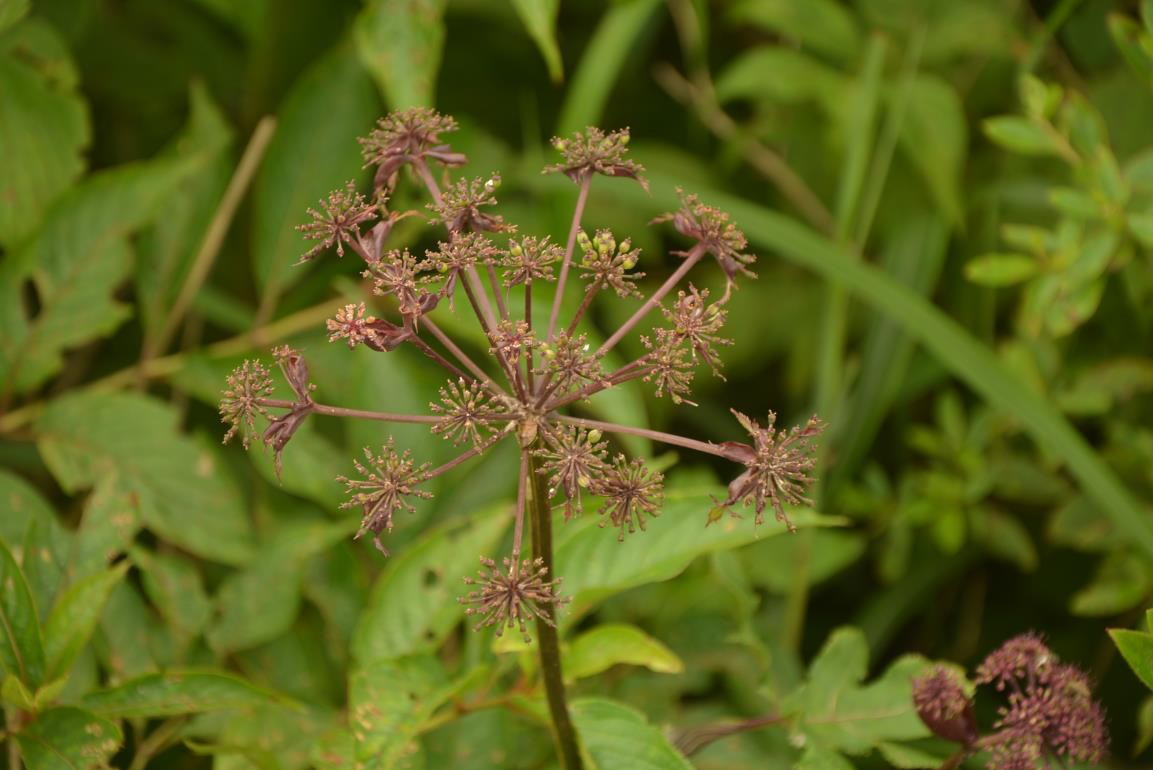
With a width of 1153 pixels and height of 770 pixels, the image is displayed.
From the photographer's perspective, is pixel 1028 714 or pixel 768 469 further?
pixel 1028 714

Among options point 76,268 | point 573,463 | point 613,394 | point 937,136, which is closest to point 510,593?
point 573,463

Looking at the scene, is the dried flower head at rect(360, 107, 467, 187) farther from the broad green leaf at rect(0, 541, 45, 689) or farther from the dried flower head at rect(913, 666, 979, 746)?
the dried flower head at rect(913, 666, 979, 746)

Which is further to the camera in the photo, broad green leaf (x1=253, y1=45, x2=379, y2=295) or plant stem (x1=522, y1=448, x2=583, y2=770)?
broad green leaf (x1=253, y1=45, x2=379, y2=295)

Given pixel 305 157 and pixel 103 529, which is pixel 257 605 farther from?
pixel 305 157

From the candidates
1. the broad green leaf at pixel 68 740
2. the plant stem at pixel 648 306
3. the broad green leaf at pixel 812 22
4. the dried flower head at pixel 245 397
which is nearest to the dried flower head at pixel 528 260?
the plant stem at pixel 648 306

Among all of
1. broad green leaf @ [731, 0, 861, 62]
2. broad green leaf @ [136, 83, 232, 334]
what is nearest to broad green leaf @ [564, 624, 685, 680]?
broad green leaf @ [136, 83, 232, 334]

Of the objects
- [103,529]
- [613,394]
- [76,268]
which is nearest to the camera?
[103,529]

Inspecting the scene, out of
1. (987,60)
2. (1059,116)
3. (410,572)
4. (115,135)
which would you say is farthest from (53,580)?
(987,60)

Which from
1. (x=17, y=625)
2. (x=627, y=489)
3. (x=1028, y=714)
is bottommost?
(x=1028, y=714)

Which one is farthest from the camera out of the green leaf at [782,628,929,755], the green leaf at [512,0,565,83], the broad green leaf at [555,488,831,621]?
the green leaf at [512,0,565,83]
